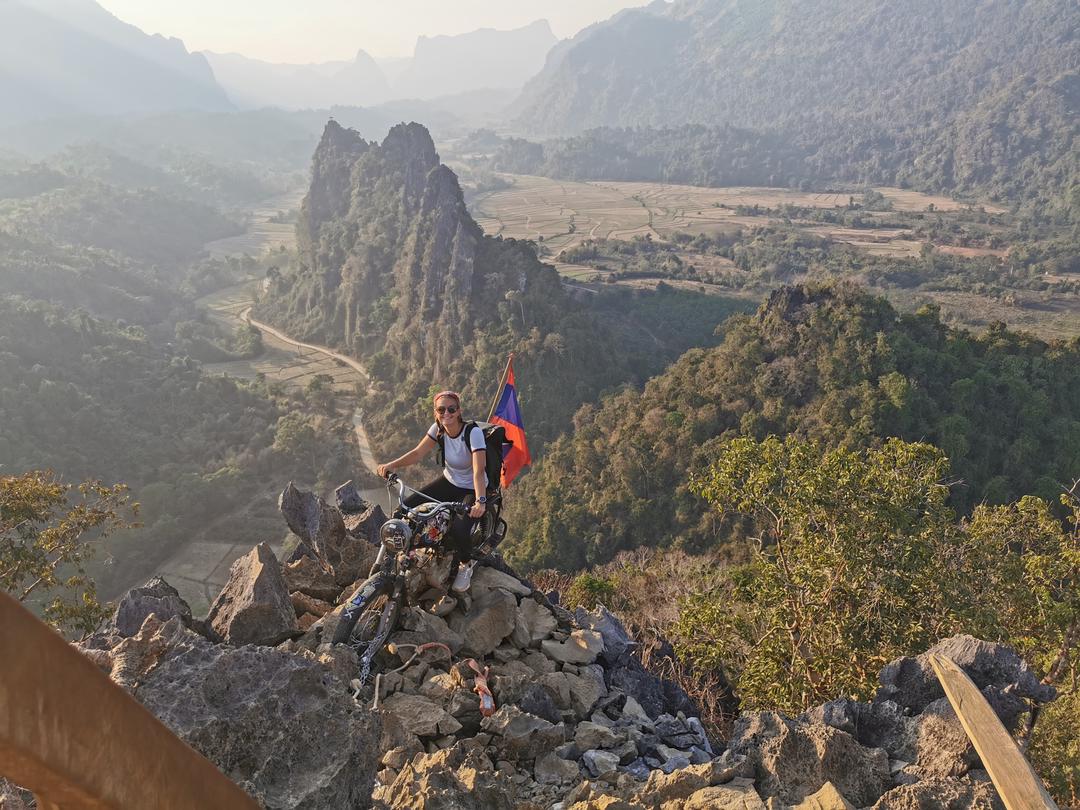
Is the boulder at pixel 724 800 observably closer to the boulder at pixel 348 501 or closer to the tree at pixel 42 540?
the boulder at pixel 348 501

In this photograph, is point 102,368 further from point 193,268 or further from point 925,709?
point 925,709

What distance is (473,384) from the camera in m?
57.4

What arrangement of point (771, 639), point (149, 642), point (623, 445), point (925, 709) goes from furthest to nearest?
point (623, 445) < point (771, 639) < point (925, 709) < point (149, 642)

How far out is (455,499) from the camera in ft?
26.8

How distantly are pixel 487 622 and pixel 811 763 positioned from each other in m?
3.82

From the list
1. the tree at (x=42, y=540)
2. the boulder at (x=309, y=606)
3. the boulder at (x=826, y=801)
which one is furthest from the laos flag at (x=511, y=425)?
the tree at (x=42, y=540)

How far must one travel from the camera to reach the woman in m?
7.56

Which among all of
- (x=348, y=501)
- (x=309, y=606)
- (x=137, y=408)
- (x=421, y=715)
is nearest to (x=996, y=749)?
(x=421, y=715)

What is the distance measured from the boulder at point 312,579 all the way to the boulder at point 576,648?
3212 millimetres

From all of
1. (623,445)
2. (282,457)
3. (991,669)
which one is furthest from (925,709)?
(282,457)

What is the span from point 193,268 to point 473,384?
72.5 m

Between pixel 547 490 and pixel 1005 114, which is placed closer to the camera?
pixel 547 490

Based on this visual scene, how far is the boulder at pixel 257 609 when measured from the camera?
7.89m

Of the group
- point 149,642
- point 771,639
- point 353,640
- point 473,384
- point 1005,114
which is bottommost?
point 473,384
